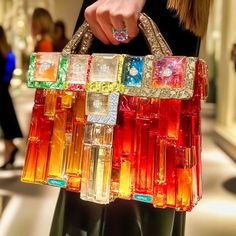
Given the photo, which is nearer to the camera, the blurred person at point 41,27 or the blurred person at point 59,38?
the blurred person at point 41,27

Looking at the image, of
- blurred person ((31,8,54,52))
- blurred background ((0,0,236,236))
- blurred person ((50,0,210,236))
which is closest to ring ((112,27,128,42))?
blurred person ((50,0,210,236))

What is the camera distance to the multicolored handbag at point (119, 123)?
0.60 meters

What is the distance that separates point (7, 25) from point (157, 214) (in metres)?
9.80

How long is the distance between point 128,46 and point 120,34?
0.18 feet

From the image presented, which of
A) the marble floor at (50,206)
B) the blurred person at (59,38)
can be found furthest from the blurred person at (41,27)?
the marble floor at (50,206)

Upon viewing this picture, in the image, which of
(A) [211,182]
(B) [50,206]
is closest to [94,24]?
(B) [50,206]

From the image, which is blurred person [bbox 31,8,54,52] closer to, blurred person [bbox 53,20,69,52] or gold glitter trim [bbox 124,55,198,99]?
blurred person [bbox 53,20,69,52]

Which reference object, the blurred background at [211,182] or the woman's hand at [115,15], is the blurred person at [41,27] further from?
the woman's hand at [115,15]

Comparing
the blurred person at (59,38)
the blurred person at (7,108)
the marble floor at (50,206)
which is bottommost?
the marble floor at (50,206)

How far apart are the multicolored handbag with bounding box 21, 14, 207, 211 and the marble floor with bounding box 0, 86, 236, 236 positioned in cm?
99

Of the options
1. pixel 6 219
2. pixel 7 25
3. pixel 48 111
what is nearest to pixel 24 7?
pixel 7 25

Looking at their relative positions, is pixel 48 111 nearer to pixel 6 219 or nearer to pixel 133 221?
pixel 133 221

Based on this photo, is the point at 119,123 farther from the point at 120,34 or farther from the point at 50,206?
the point at 50,206

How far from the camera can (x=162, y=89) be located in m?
0.60
